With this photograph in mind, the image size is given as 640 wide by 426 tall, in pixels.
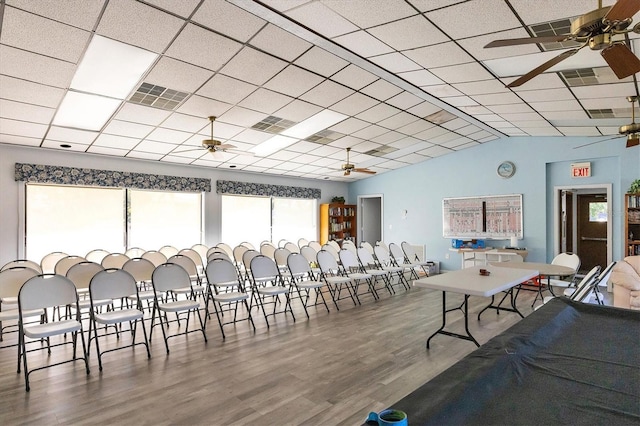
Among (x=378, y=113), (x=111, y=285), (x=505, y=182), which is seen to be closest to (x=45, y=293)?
(x=111, y=285)

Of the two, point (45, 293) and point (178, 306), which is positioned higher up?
point (45, 293)

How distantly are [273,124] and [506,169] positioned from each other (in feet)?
18.5

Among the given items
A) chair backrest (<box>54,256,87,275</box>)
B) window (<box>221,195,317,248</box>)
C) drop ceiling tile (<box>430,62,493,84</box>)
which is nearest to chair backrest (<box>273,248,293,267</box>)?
window (<box>221,195,317,248</box>)

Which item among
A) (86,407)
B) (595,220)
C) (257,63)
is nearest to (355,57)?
(257,63)

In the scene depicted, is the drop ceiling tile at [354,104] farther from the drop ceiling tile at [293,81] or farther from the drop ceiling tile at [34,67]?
the drop ceiling tile at [34,67]

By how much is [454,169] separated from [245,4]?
7.44 metres

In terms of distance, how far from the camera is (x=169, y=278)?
4.39 m

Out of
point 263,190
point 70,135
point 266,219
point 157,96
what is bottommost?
point 266,219

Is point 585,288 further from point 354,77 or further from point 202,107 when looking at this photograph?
point 202,107

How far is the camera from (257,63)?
4094 millimetres

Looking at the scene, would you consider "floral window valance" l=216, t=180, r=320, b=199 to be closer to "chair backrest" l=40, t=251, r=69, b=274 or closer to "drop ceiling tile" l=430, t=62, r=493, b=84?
"chair backrest" l=40, t=251, r=69, b=274

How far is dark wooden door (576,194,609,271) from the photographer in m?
9.20

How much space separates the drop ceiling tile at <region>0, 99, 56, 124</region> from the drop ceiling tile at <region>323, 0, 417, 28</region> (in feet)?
12.6

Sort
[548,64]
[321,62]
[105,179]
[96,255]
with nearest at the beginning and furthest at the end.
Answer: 1. [548,64]
2. [321,62]
3. [96,255]
4. [105,179]
